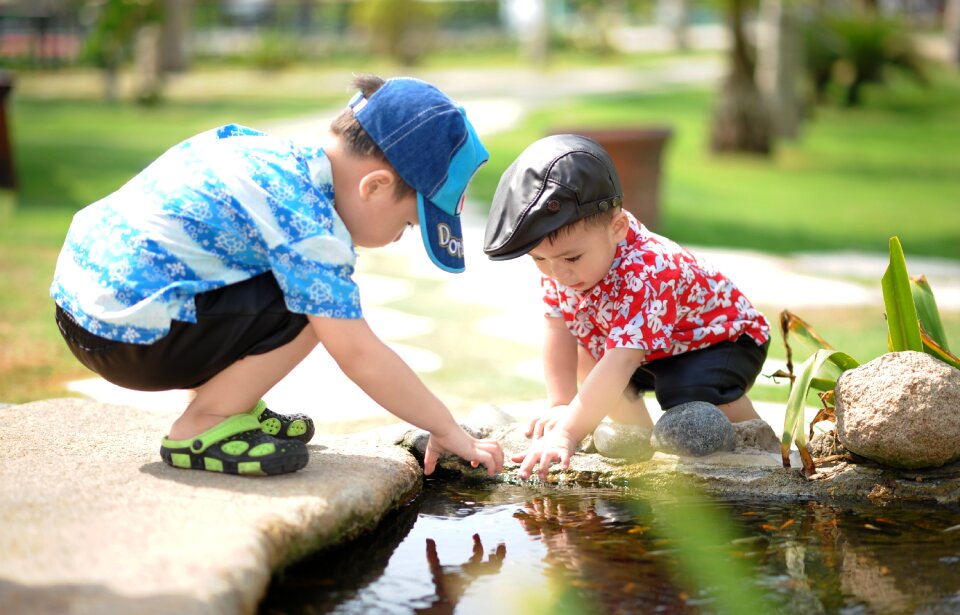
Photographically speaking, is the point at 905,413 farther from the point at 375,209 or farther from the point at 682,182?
the point at 682,182

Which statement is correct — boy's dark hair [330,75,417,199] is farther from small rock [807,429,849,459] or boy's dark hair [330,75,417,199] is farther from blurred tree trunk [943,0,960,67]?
blurred tree trunk [943,0,960,67]

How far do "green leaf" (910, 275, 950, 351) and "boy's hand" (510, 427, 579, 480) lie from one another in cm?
95

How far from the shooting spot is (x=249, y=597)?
74.3 inches

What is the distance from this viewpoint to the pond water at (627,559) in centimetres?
212

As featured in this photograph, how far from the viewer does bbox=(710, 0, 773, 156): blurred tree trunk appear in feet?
40.2

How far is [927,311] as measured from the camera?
9.59 feet

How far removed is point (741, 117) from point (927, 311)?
10.1 meters

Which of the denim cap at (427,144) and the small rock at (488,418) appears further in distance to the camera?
the small rock at (488,418)

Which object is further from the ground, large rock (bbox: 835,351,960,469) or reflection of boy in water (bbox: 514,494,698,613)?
large rock (bbox: 835,351,960,469)

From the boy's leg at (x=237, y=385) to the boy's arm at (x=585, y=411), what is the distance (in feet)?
1.99

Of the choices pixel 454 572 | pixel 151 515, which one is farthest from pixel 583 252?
pixel 151 515

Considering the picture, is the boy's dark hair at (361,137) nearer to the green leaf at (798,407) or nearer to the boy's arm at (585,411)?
the boy's arm at (585,411)

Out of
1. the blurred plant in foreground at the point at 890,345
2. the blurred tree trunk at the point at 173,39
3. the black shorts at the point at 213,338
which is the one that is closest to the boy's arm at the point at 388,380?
the black shorts at the point at 213,338

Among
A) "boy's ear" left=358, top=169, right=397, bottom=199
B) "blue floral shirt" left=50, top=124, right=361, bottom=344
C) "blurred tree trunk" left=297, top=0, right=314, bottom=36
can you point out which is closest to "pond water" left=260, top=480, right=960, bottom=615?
"blue floral shirt" left=50, top=124, right=361, bottom=344
